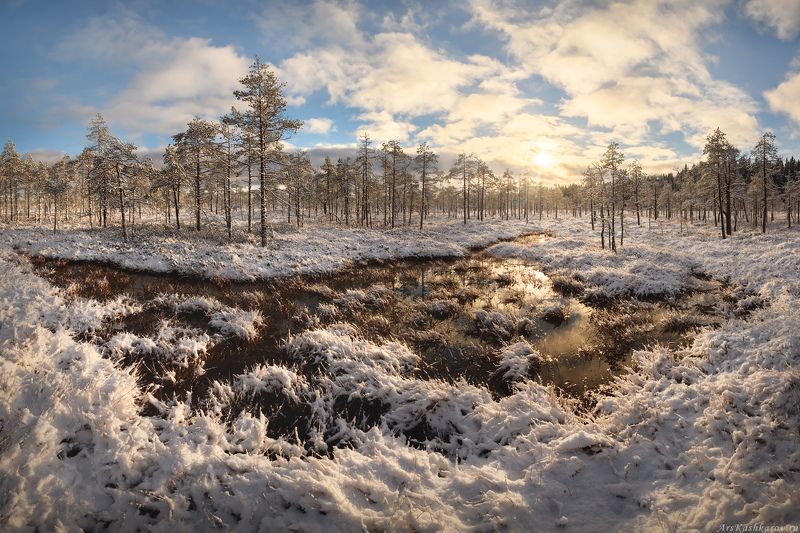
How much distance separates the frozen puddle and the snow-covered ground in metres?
0.12

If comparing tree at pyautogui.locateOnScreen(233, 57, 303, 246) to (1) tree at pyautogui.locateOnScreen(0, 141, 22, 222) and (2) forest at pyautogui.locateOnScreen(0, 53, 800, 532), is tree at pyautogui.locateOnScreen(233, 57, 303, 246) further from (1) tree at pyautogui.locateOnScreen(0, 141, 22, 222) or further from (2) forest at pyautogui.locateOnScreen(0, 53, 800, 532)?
(1) tree at pyautogui.locateOnScreen(0, 141, 22, 222)

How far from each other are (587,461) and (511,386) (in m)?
2.74

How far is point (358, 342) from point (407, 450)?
4.23 meters

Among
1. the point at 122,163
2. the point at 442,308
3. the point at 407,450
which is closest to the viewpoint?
the point at 407,450

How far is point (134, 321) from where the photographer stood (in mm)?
9742

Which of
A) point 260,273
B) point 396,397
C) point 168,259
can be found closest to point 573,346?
point 396,397

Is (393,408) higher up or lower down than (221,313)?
lower down

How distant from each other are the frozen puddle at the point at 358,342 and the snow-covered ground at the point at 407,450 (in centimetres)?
12

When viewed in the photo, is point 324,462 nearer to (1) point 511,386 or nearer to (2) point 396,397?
(2) point 396,397

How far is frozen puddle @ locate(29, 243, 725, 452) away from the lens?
6152mm

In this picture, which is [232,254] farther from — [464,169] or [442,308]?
[464,169]

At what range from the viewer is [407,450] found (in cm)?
480

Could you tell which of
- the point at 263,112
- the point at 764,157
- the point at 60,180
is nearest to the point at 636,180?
the point at 764,157

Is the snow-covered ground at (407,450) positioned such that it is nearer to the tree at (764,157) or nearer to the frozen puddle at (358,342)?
the frozen puddle at (358,342)
